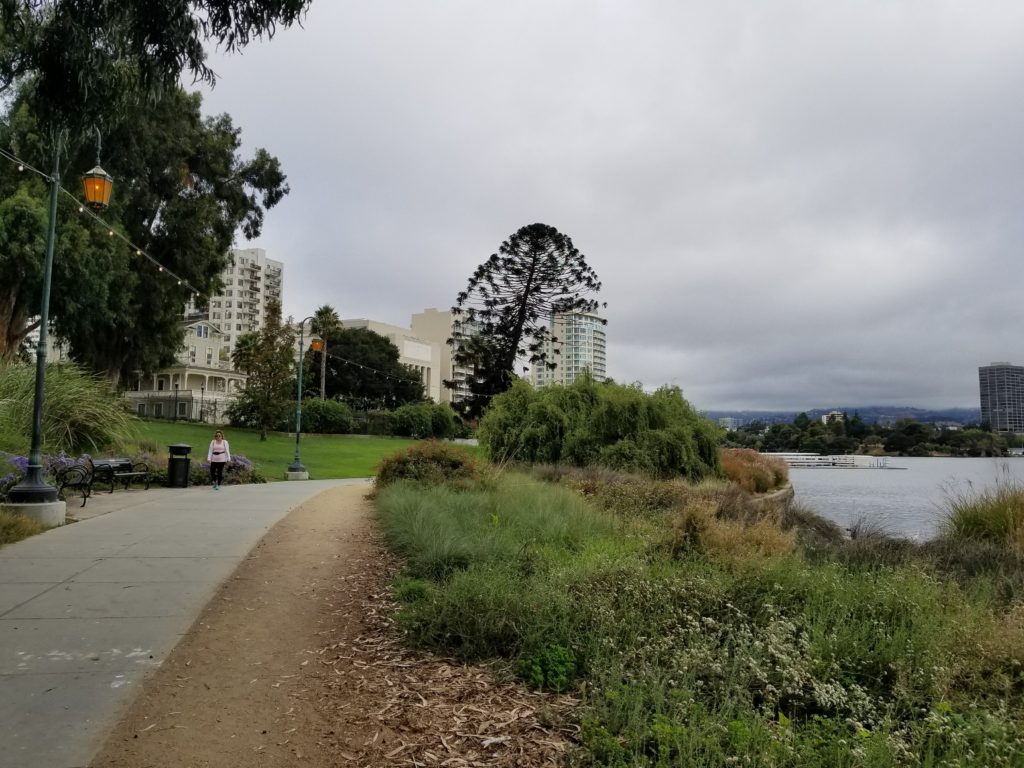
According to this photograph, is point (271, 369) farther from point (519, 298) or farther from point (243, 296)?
point (243, 296)

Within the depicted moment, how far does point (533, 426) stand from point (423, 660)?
16887 mm

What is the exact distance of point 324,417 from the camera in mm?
52531

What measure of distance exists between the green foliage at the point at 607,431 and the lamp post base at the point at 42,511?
11.6 m

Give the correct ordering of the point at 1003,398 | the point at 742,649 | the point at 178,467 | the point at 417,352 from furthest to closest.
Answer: the point at 417,352 → the point at 1003,398 → the point at 178,467 → the point at 742,649

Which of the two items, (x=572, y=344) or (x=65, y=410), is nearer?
(x=65, y=410)

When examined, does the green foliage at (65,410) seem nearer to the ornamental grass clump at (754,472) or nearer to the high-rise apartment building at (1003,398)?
the ornamental grass clump at (754,472)

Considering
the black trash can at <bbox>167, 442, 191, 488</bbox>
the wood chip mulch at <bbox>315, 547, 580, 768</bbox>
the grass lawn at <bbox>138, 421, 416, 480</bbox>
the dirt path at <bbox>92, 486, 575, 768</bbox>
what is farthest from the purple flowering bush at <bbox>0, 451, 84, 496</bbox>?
the wood chip mulch at <bbox>315, 547, 580, 768</bbox>

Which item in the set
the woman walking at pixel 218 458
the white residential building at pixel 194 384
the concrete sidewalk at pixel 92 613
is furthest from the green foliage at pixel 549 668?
the white residential building at pixel 194 384

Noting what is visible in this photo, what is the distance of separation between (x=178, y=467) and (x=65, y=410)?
305cm

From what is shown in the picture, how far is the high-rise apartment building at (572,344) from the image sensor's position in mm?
47688

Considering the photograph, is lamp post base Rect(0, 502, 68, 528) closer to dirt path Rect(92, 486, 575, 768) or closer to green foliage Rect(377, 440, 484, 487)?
dirt path Rect(92, 486, 575, 768)

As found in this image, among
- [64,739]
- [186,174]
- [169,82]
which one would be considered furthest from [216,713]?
[186,174]

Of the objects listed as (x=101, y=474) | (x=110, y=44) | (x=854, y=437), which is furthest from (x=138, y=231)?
(x=854, y=437)

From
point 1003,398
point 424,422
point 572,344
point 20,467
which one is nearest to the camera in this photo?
point 20,467
